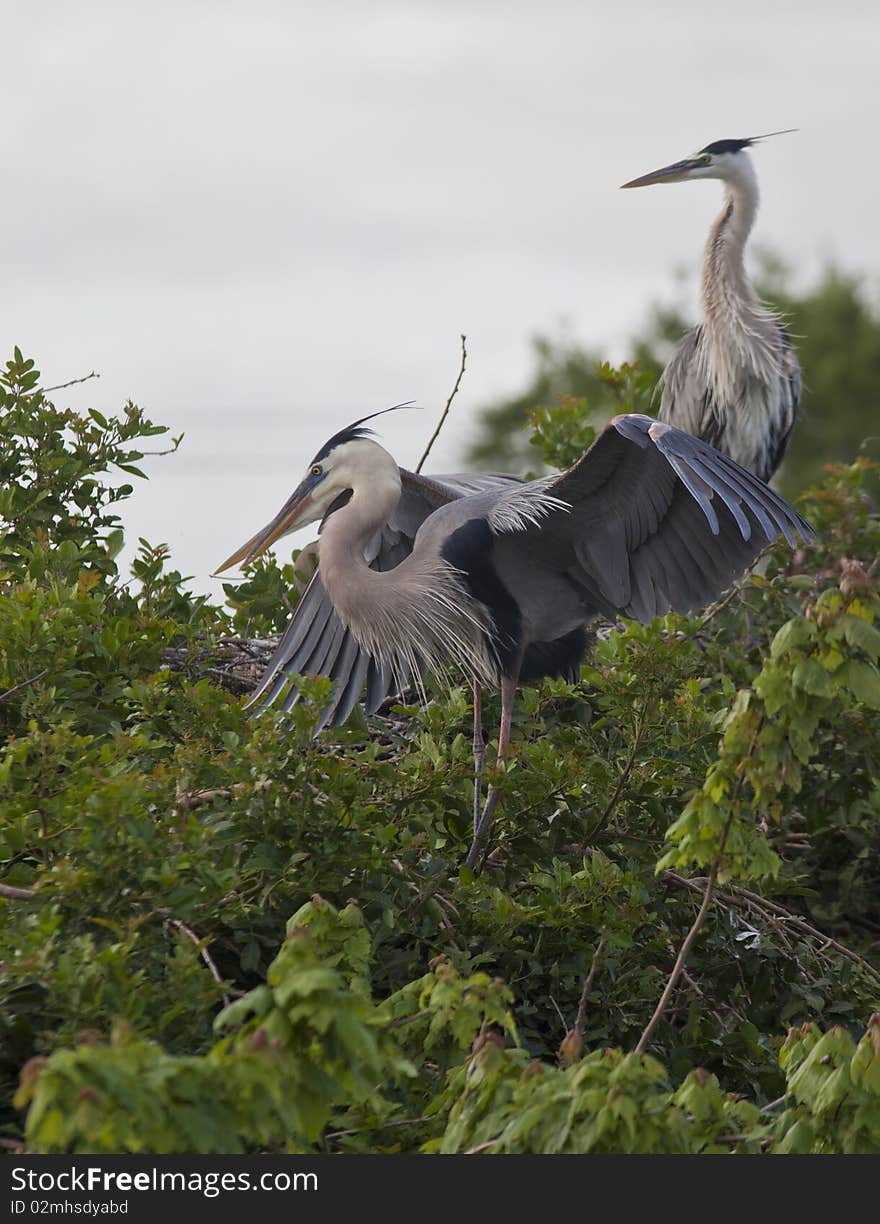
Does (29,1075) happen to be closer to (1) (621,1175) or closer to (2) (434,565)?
(1) (621,1175)

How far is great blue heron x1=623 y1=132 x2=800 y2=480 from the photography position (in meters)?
7.54

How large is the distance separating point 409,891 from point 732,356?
4786mm

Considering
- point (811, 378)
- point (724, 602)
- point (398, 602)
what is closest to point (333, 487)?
point (398, 602)

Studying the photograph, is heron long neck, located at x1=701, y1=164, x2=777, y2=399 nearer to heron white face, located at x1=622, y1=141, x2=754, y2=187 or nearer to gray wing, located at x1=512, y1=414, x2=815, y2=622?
heron white face, located at x1=622, y1=141, x2=754, y2=187

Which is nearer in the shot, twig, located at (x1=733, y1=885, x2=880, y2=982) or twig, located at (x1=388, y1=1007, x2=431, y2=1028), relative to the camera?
twig, located at (x1=388, y1=1007, x2=431, y2=1028)

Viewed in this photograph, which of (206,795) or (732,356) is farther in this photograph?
(732,356)

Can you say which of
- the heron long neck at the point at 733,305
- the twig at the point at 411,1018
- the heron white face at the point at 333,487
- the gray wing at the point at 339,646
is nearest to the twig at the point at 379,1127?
the twig at the point at 411,1018

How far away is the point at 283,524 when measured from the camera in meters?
5.18

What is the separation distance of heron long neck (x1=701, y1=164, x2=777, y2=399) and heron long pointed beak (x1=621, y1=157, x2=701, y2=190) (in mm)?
201

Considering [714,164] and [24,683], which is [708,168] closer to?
[714,164]

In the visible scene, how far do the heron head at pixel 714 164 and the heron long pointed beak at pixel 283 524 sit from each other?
3.60m

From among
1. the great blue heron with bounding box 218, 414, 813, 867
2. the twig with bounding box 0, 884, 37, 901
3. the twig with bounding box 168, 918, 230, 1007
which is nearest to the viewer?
the twig with bounding box 168, 918, 230, 1007

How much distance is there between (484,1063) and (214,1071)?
52cm

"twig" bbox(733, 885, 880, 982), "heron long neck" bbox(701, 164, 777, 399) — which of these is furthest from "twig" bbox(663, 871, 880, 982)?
"heron long neck" bbox(701, 164, 777, 399)
